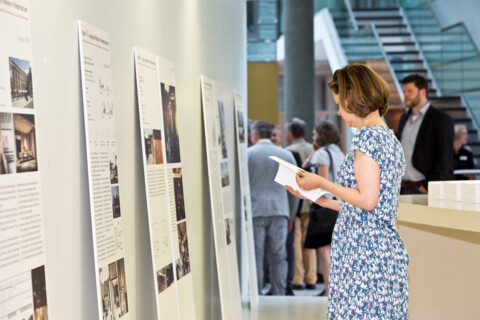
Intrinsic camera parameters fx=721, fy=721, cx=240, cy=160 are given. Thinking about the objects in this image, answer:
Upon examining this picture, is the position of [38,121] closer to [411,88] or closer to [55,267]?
[55,267]

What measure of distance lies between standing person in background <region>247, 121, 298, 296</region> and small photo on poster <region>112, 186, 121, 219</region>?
15.2 ft

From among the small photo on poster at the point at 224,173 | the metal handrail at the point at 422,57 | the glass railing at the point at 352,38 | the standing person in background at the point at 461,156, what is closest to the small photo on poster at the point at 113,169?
the small photo on poster at the point at 224,173

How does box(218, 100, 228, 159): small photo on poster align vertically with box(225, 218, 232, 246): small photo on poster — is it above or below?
above

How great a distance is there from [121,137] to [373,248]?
123 centimetres

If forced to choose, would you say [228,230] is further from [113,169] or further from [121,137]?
[113,169]

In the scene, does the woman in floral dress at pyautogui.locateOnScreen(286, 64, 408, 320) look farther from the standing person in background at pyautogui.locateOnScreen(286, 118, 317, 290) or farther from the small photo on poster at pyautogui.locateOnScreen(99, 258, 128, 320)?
the standing person in background at pyautogui.locateOnScreen(286, 118, 317, 290)

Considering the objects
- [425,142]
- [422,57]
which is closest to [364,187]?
[425,142]

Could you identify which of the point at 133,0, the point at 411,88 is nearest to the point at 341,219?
the point at 133,0

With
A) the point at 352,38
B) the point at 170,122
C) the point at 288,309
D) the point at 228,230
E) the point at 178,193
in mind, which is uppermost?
the point at 352,38

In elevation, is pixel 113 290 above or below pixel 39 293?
below

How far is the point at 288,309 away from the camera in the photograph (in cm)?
680

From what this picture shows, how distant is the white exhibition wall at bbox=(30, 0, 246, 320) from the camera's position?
2.46 meters

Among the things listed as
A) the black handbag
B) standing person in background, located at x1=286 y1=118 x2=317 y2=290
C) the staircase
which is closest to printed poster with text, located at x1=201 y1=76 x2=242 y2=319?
the black handbag

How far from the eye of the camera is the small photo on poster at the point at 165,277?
11.5 feet
